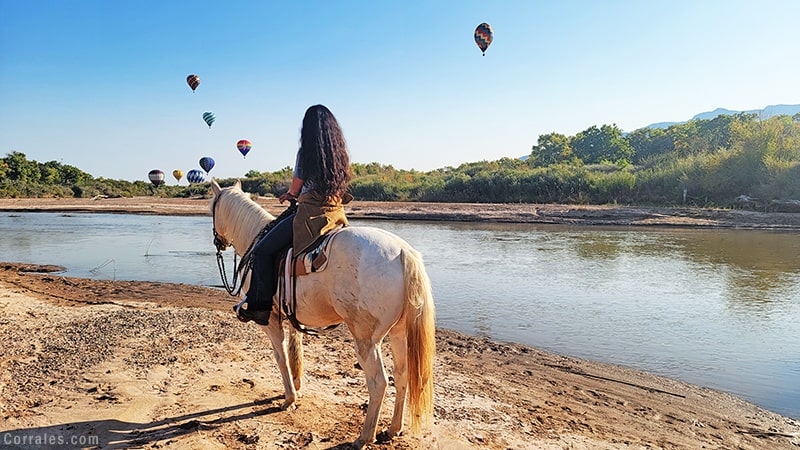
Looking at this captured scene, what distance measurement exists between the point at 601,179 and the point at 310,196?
34.5 m

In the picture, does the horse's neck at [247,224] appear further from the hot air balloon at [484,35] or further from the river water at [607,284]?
the hot air balloon at [484,35]

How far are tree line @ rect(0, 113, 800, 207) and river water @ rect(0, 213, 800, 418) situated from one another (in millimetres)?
10435

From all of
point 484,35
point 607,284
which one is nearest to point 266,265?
point 607,284

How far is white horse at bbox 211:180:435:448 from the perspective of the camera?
346cm

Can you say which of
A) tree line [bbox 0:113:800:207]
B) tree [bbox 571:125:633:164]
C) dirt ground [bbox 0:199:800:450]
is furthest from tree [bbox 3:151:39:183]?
tree [bbox 571:125:633:164]

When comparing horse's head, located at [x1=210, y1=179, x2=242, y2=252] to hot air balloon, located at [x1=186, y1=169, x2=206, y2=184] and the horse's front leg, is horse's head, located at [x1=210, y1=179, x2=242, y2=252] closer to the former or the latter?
the horse's front leg

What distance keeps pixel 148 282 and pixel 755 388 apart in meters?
10.5

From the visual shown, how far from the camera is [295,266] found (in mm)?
3783

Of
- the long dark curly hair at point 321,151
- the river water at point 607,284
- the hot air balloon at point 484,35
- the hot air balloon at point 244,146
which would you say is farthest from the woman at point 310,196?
the hot air balloon at point 244,146

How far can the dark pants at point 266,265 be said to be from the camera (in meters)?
3.93

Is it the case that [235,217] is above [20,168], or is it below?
below

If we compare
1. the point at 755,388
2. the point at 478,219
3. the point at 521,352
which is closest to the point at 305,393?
the point at 521,352

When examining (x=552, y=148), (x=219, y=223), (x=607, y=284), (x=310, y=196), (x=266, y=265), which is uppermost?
(x=552, y=148)

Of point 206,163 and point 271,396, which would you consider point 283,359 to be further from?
point 206,163
